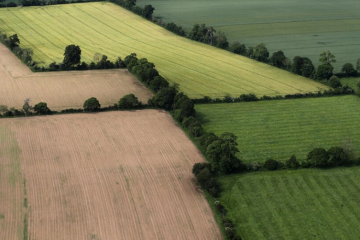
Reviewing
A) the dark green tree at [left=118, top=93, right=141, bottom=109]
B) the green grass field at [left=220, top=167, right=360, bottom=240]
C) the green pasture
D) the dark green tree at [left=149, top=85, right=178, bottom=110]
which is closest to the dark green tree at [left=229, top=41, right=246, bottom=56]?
the green pasture

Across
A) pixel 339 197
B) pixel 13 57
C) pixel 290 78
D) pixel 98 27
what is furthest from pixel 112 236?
pixel 98 27

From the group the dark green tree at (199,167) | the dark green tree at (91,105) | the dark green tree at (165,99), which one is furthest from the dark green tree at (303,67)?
the dark green tree at (199,167)

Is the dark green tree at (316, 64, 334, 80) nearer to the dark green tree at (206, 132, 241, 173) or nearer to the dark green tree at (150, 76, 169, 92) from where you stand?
the dark green tree at (150, 76, 169, 92)

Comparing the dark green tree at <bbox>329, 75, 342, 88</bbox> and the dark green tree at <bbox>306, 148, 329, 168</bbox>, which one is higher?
the dark green tree at <bbox>329, 75, 342, 88</bbox>

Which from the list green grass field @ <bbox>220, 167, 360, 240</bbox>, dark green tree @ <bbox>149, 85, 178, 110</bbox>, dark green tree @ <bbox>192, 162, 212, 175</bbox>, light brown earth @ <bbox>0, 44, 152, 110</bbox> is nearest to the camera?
green grass field @ <bbox>220, 167, 360, 240</bbox>

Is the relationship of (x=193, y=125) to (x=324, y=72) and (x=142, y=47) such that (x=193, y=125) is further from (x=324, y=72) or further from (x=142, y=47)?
(x=142, y=47)
